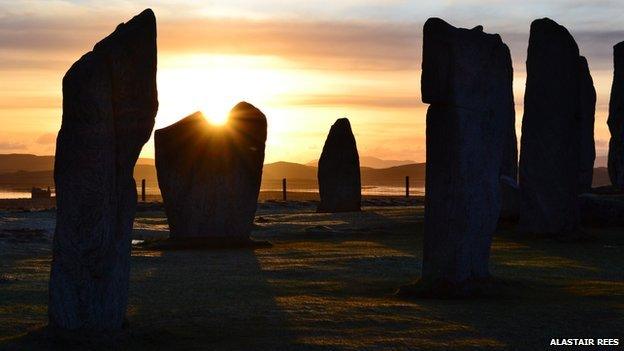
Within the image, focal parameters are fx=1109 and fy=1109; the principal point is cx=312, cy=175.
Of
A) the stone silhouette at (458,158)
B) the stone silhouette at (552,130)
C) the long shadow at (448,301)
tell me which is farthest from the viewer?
the stone silhouette at (552,130)

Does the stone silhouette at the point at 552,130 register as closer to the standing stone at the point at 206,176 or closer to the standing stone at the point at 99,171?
the standing stone at the point at 206,176

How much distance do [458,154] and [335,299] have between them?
7.51 feet

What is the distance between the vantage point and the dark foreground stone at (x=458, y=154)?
1335cm

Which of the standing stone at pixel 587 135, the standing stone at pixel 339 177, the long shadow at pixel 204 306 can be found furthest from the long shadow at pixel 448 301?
the standing stone at pixel 587 135

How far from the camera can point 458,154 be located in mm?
13312

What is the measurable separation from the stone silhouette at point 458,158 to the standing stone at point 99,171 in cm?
450

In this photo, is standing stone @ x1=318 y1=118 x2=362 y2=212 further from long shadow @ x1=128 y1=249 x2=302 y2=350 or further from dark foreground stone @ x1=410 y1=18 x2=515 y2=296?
dark foreground stone @ x1=410 y1=18 x2=515 y2=296

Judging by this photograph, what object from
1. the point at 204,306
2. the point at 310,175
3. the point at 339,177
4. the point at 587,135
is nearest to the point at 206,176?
the point at 204,306

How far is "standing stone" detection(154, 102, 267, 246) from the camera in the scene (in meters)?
21.6

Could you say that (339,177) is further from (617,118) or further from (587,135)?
(617,118)

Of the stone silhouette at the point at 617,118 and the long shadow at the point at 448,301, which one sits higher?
the stone silhouette at the point at 617,118

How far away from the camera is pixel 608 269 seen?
17141 millimetres

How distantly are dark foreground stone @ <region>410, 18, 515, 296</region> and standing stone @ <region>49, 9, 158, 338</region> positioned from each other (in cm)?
450

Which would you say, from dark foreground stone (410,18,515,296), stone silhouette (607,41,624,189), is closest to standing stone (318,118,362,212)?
stone silhouette (607,41,624,189)
